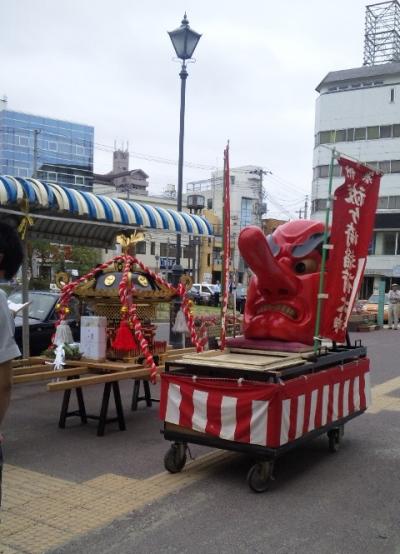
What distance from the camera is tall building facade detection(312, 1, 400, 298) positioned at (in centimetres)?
4597

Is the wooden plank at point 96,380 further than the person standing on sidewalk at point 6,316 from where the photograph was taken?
Yes

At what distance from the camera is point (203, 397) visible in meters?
5.32

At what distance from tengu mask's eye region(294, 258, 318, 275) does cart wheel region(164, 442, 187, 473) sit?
225cm

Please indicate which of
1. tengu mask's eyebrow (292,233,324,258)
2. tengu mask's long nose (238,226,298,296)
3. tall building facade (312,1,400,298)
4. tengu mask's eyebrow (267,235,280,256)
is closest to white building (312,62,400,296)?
tall building facade (312,1,400,298)

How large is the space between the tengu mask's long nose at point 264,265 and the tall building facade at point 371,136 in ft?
131

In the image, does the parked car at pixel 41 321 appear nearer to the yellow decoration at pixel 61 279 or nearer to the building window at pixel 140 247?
the building window at pixel 140 247

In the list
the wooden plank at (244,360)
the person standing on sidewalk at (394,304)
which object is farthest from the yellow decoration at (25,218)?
the person standing on sidewalk at (394,304)

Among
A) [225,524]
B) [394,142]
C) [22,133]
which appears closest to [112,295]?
[225,524]

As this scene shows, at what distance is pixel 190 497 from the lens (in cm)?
494

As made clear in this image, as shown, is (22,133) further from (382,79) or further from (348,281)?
(348,281)

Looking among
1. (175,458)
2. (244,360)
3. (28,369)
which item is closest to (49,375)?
(28,369)

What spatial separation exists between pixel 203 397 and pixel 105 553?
1.75 metres

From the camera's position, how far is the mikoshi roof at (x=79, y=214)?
8.41 m

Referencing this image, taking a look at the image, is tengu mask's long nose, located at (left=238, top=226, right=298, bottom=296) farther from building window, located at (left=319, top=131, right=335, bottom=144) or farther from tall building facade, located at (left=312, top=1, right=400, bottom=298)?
building window, located at (left=319, top=131, right=335, bottom=144)
